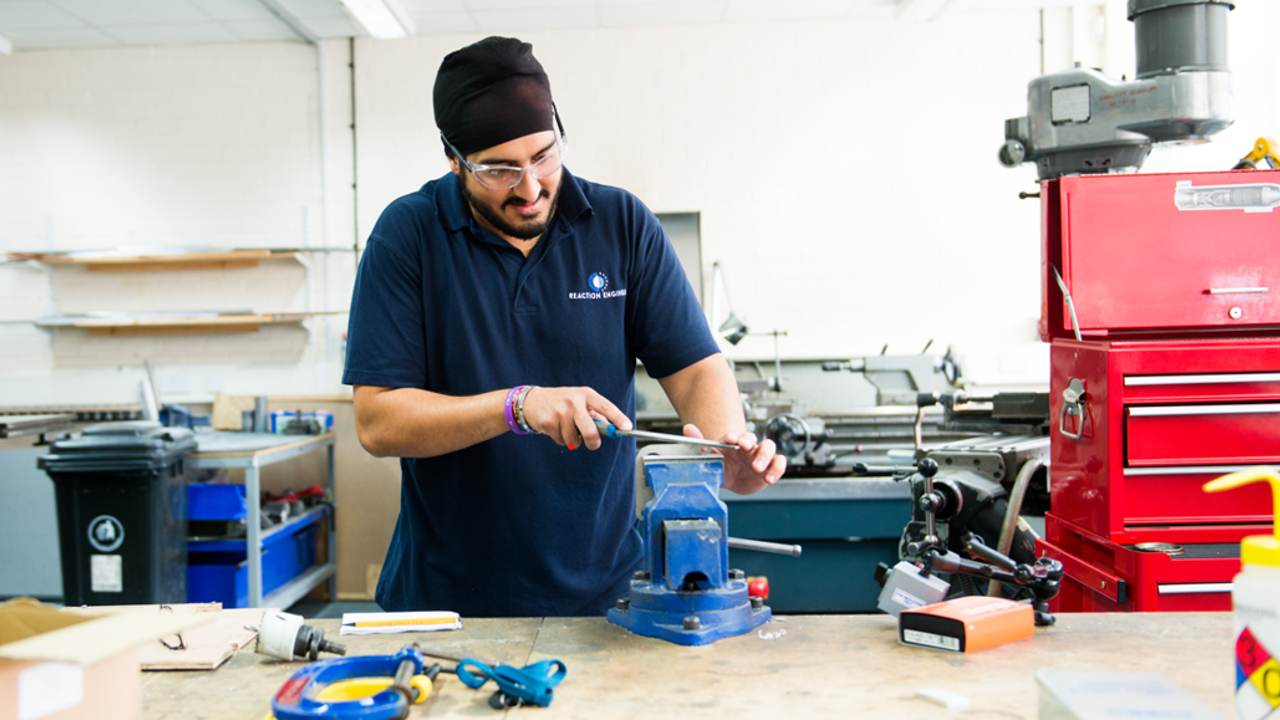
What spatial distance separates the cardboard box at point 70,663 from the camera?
0.59 m

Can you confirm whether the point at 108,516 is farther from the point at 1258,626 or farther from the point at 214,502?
the point at 1258,626

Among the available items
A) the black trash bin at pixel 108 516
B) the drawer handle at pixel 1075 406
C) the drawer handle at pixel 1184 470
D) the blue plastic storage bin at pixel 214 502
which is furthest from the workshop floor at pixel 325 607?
the drawer handle at pixel 1184 470

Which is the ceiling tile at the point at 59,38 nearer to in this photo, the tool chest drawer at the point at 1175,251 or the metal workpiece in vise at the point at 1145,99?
the metal workpiece in vise at the point at 1145,99

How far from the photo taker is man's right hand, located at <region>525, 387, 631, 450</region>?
3.51 ft

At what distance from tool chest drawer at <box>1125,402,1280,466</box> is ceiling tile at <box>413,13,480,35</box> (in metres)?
3.81

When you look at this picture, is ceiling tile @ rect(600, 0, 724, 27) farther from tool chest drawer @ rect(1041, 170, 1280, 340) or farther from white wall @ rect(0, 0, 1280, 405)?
tool chest drawer @ rect(1041, 170, 1280, 340)

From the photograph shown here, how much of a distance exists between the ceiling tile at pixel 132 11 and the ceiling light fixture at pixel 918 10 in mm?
3623

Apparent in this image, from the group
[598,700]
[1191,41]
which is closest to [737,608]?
[598,700]

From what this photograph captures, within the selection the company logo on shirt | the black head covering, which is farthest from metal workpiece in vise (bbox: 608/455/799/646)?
the black head covering

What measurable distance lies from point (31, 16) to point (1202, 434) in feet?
17.1

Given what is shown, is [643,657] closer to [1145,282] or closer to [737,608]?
[737,608]

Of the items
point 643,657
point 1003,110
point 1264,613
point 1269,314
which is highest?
point 1003,110

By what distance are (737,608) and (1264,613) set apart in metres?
0.58

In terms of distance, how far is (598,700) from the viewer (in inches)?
33.2
